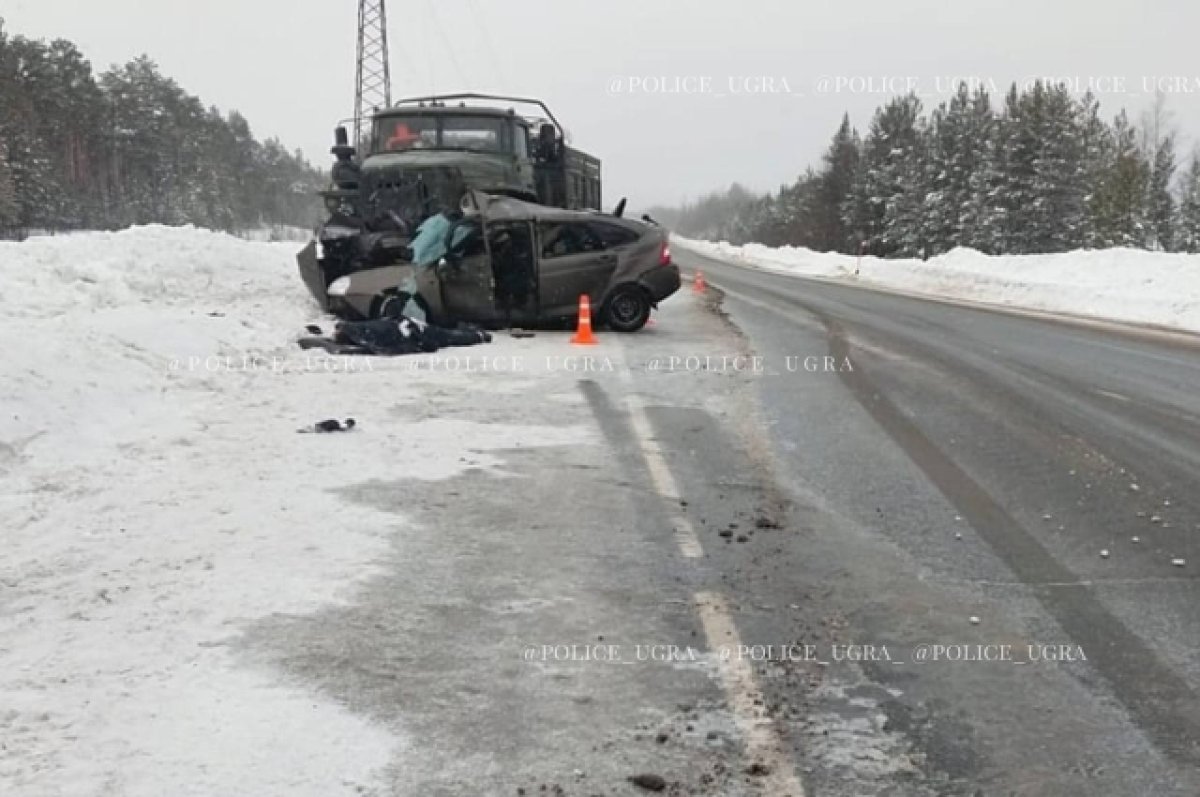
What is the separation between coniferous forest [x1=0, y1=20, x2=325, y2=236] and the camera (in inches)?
2480

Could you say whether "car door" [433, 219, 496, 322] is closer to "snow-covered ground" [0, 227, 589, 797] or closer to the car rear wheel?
the car rear wheel

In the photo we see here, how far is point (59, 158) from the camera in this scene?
243 ft

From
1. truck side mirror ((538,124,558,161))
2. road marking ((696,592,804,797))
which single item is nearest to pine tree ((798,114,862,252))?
truck side mirror ((538,124,558,161))

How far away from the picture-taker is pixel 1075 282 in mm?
26688

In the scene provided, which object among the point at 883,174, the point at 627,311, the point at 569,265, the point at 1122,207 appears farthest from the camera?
the point at 883,174

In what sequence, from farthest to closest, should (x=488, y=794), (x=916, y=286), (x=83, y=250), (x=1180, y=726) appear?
1. (x=916, y=286)
2. (x=83, y=250)
3. (x=1180, y=726)
4. (x=488, y=794)

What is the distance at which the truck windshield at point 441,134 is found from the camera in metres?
16.4

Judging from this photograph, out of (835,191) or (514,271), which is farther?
(835,191)

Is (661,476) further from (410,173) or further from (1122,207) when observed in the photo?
(1122,207)

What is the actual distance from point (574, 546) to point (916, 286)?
28980mm

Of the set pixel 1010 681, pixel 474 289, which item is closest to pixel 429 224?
pixel 474 289

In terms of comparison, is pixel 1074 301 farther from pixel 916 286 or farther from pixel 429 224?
pixel 429 224

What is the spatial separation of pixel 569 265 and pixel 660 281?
4.69ft


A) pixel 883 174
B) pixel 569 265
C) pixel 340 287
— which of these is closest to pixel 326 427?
pixel 340 287
